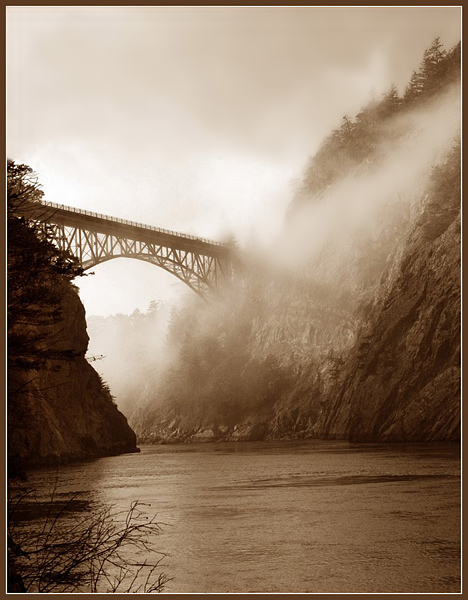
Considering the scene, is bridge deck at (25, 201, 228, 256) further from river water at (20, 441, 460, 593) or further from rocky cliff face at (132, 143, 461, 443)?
river water at (20, 441, 460, 593)

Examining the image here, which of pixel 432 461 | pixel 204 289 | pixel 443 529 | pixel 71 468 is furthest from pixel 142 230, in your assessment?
pixel 443 529

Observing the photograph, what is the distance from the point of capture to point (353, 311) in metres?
59.7

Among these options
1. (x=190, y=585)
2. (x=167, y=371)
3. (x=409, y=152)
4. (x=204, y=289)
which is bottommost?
(x=190, y=585)

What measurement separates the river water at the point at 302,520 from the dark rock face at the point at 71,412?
408 centimetres

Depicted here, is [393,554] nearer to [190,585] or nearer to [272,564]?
[272,564]

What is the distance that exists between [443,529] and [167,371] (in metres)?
65.6

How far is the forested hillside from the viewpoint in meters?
49.2

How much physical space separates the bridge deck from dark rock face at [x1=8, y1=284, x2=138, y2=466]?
5910 mm

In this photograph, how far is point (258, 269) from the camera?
70.2 metres

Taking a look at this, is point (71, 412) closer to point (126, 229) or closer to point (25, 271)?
point (126, 229)

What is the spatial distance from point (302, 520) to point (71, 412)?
2814cm

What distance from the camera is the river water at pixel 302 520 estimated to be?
1366 centimetres

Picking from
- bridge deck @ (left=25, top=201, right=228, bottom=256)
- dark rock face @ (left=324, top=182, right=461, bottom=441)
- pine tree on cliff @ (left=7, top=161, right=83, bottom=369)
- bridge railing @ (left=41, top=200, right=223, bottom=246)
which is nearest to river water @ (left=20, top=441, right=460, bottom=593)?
pine tree on cliff @ (left=7, top=161, right=83, bottom=369)

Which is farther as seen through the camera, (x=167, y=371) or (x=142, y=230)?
(x=167, y=371)
